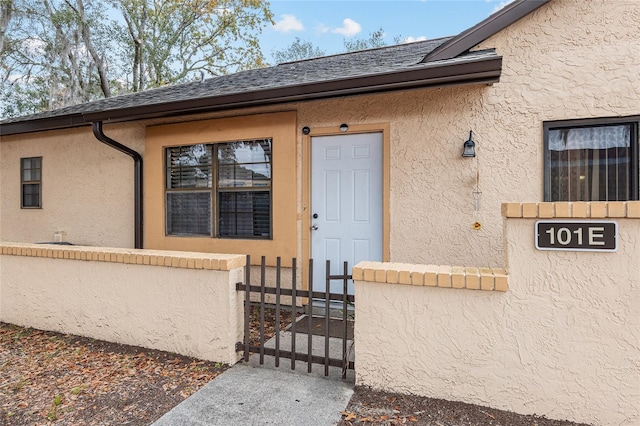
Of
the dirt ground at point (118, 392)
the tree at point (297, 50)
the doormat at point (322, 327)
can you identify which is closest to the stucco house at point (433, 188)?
the dirt ground at point (118, 392)

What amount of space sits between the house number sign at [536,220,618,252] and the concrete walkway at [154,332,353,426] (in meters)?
1.82

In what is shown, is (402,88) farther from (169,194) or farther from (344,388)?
(169,194)

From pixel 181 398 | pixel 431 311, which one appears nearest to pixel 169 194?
pixel 181 398

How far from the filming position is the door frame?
455 cm

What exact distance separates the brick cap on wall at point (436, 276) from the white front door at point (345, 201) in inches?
72.6

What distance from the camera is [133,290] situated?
3.72m

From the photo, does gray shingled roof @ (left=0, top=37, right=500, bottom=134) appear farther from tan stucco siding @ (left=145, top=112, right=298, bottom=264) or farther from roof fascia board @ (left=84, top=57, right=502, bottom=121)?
tan stucco siding @ (left=145, top=112, right=298, bottom=264)

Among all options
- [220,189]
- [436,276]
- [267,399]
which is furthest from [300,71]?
[267,399]

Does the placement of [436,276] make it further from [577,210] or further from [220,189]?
[220,189]

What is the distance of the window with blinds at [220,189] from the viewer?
17.4ft

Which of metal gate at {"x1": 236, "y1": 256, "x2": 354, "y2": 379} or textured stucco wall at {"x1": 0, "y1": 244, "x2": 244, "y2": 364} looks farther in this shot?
textured stucco wall at {"x1": 0, "y1": 244, "x2": 244, "y2": 364}

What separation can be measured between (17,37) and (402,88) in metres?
19.3

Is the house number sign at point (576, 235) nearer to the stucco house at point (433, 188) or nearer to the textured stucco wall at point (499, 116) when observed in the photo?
the stucco house at point (433, 188)

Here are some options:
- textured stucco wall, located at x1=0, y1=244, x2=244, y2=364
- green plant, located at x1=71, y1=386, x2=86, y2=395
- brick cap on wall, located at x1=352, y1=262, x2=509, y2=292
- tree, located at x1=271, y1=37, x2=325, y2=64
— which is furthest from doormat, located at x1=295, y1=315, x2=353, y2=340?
tree, located at x1=271, y1=37, x2=325, y2=64
